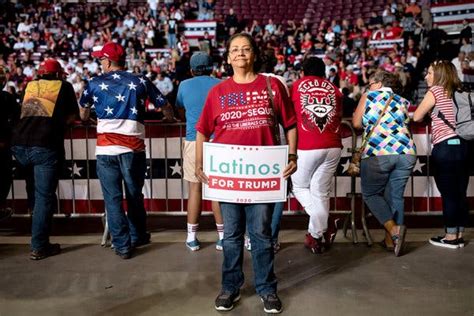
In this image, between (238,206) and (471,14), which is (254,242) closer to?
(238,206)

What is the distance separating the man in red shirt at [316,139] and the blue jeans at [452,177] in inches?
41.1

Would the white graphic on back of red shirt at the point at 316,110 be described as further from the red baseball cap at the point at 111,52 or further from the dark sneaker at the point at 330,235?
the red baseball cap at the point at 111,52

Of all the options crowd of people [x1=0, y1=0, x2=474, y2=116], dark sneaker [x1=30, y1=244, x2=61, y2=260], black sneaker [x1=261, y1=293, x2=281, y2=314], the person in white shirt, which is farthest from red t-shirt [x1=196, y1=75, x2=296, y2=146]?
the person in white shirt

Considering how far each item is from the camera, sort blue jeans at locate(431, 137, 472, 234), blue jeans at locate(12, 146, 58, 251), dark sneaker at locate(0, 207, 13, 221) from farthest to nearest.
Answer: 1. dark sneaker at locate(0, 207, 13, 221)
2. blue jeans at locate(431, 137, 472, 234)
3. blue jeans at locate(12, 146, 58, 251)

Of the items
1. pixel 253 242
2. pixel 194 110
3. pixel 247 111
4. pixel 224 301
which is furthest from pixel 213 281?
pixel 194 110

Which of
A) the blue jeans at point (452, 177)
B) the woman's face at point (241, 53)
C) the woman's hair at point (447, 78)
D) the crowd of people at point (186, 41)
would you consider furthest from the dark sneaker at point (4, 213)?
the crowd of people at point (186, 41)

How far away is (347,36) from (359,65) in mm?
3679

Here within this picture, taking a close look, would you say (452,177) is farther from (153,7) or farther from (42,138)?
(153,7)

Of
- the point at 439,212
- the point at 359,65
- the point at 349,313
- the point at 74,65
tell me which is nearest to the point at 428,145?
the point at 439,212

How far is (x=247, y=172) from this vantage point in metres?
3.95

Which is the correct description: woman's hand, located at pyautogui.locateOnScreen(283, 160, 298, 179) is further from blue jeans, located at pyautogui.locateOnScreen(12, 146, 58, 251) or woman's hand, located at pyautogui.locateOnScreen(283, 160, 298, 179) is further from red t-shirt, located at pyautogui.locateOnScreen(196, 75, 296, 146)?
blue jeans, located at pyautogui.locateOnScreen(12, 146, 58, 251)

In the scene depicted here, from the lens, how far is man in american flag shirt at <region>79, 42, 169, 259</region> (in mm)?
5250

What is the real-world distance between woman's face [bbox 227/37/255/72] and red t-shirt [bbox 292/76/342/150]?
1298mm

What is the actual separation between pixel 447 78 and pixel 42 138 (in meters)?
3.80
